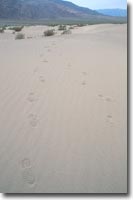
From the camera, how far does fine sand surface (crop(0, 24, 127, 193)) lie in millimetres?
3129

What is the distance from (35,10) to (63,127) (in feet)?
228

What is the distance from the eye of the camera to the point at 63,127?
3938 millimetres

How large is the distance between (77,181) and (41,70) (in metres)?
3.29

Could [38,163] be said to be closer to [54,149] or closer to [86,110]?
[54,149]

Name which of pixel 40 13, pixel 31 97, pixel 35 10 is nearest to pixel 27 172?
pixel 31 97

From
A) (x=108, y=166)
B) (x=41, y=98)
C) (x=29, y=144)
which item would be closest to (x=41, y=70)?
(x=41, y=98)

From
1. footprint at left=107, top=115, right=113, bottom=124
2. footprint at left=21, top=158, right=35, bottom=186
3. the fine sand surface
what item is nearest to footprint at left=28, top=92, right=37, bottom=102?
the fine sand surface

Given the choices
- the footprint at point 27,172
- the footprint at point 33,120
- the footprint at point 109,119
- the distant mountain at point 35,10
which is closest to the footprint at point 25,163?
the footprint at point 27,172

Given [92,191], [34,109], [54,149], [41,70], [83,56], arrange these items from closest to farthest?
[92,191] < [54,149] < [34,109] < [41,70] < [83,56]

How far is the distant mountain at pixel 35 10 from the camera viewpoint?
181ft

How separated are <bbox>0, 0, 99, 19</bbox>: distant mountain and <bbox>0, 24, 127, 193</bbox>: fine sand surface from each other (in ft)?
166

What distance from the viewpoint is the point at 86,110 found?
4.38 meters

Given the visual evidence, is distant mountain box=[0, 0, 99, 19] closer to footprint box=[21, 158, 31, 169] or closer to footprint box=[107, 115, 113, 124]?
footprint box=[107, 115, 113, 124]

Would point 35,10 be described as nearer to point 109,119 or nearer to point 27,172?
point 109,119
